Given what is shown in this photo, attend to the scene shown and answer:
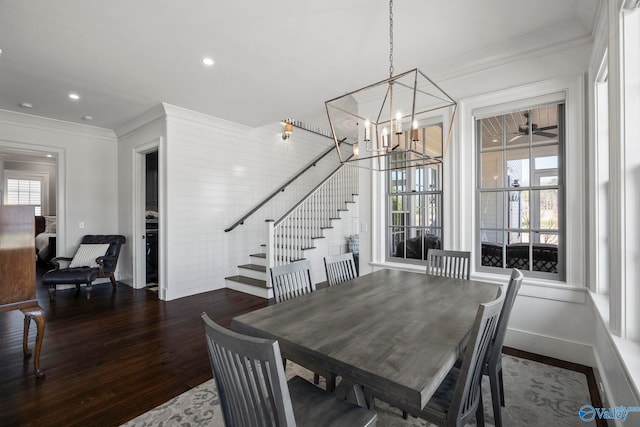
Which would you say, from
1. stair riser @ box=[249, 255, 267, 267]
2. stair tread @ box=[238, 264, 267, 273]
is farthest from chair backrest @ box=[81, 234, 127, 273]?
stair riser @ box=[249, 255, 267, 267]

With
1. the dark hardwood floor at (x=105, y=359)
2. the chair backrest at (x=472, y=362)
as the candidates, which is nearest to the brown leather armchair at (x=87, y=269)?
the dark hardwood floor at (x=105, y=359)

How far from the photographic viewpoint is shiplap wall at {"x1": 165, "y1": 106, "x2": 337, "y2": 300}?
463 cm

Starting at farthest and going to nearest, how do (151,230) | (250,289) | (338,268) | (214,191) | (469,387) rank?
(151,230)
(214,191)
(250,289)
(338,268)
(469,387)

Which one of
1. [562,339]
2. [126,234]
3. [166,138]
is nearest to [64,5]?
[166,138]

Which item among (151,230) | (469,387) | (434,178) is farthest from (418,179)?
(151,230)

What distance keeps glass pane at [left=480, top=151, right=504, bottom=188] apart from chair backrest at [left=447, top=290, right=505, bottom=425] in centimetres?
223

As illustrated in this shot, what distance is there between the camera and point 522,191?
301 centimetres

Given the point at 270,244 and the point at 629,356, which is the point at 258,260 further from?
the point at 629,356

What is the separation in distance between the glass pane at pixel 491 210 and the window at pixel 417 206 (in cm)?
45

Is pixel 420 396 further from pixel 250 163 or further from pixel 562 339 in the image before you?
pixel 250 163

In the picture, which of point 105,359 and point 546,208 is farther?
point 546,208

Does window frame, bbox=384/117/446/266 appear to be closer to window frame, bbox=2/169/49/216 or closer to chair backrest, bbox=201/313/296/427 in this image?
chair backrest, bbox=201/313/296/427

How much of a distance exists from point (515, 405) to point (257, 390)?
2037 millimetres

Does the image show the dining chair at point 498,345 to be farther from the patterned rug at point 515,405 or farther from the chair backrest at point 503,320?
the patterned rug at point 515,405
